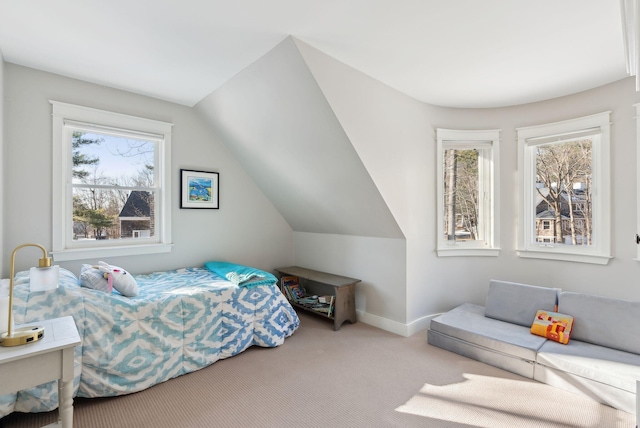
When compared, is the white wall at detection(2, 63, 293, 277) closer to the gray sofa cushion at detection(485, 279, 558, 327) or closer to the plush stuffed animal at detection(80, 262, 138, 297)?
the plush stuffed animal at detection(80, 262, 138, 297)

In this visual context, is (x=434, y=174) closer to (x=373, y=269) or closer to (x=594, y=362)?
(x=373, y=269)

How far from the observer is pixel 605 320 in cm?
240

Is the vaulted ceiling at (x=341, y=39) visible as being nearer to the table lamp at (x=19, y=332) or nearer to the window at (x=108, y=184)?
the window at (x=108, y=184)

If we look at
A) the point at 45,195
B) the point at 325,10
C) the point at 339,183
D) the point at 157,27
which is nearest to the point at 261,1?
the point at 325,10

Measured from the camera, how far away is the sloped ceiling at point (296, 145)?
2.48m

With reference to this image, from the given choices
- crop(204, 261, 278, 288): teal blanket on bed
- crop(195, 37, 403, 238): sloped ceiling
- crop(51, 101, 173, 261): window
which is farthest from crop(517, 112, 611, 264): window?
crop(51, 101, 173, 261): window

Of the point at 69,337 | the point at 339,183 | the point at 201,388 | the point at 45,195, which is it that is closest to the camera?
the point at 69,337

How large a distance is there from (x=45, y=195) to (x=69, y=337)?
1.84 meters

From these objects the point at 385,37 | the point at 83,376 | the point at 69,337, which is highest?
the point at 385,37

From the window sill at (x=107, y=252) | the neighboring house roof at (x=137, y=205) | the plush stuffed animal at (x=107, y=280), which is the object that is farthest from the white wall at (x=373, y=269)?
the plush stuffed animal at (x=107, y=280)

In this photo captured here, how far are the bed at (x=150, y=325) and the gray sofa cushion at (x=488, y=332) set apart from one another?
5.03 ft

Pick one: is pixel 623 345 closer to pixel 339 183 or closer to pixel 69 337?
pixel 339 183

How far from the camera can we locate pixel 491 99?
10.6ft

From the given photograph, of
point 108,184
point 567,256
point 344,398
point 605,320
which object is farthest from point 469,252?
point 108,184
